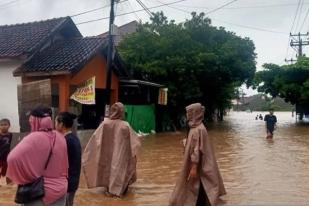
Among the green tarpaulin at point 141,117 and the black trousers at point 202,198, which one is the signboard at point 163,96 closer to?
the green tarpaulin at point 141,117

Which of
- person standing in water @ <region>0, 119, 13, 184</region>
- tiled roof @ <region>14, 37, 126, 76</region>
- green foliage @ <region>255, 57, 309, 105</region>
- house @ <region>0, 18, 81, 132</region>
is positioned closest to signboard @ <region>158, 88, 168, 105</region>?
tiled roof @ <region>14, 37, 126, 76</region>

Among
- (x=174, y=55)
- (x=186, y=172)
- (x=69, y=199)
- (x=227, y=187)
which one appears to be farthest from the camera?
(x=174, y=55)

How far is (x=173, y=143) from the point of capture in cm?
2141

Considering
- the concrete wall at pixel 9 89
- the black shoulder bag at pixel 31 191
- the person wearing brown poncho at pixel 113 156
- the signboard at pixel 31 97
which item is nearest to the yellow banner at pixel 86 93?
the concrete wall at pixel 9 89

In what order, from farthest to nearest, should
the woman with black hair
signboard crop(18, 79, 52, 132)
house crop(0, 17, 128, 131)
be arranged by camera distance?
house crop(0, 17, 128, 131)
signboard crop(18, 79, 52, 132)
the woman with black hair

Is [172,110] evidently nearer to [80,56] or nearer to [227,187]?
[80,56]

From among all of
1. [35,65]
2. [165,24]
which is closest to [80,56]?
[35,65]

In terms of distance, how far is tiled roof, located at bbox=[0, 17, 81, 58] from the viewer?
17141 mm

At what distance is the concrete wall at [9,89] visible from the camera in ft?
57.3

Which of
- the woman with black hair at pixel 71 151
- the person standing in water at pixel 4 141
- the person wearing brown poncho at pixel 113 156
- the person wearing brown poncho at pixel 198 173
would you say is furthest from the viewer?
the person wearing brown poncho at pixel 113 156

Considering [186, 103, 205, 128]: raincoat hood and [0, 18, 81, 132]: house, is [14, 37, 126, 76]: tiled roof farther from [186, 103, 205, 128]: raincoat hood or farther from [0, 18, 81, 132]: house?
[186, 103, 205, 128]: raincoat hood

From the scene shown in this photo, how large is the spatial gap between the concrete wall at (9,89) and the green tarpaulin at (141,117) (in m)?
6.83

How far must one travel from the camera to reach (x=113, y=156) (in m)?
9.30

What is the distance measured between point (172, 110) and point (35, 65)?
564 inches
